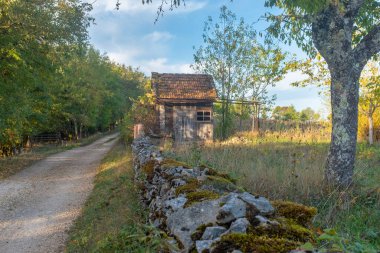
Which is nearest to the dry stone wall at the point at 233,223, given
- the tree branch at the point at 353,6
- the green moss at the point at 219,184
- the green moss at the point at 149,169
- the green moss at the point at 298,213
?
the green moss at the point at 298,213

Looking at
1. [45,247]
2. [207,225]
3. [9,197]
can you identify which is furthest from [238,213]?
[9,197]

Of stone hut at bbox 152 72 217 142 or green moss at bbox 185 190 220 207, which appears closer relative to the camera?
green moss at bbox 185 190 220 207

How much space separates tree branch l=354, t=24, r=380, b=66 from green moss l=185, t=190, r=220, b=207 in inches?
220

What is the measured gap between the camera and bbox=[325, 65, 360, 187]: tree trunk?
7332 mm

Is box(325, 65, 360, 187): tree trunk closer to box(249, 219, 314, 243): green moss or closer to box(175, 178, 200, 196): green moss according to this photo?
box(175, 178, 200, 196): green moss

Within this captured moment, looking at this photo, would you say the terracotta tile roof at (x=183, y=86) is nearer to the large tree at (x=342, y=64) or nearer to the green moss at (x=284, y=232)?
the large tree at (x=342, y=64)

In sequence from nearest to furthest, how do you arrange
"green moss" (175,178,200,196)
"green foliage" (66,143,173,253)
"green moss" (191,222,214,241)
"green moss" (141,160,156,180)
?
"green moss" (191,222,214,241) → "green moss" (175,178,200,196) → "green foliage" (66,143,173,253) → "green moss" (141,160,156,180)

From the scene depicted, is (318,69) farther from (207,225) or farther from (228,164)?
(207,225)

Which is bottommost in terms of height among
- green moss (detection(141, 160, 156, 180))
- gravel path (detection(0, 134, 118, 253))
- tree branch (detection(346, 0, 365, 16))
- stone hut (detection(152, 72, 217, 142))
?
gravel path (detection(0, 134, 118, 253))

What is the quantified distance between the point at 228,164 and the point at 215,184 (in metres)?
4.22

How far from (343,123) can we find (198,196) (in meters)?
5.16

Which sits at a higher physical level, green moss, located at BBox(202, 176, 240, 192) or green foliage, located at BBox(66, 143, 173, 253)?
green moss, located at BBox(202, 176, 240, 192)

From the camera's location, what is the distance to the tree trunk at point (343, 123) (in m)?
7.33

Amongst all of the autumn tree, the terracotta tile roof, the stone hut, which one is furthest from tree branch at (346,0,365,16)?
the stone hut
